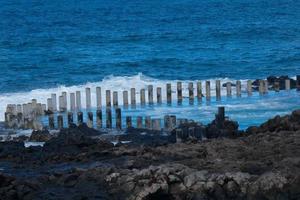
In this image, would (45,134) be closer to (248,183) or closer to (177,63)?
(248,183)

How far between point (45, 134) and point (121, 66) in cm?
3012

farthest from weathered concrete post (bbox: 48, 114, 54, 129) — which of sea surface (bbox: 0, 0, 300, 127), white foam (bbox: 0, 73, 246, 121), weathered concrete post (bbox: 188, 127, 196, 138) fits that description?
white foam (bbox: 0, 73, 246, 121)

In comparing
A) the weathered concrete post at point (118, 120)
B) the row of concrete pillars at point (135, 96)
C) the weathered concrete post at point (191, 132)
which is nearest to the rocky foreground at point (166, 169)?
the weathered concrete post at point (191, 132)

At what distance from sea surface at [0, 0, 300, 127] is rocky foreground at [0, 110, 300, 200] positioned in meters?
9.18

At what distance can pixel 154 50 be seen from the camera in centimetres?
6688

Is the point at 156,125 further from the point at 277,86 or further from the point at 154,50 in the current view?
the point at 154,50

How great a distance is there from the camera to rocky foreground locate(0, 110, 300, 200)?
18.5 m

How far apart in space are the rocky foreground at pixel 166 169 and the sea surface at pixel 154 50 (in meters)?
9.18

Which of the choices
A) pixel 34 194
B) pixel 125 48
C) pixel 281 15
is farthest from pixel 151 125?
pixel 281 15

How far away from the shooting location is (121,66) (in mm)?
58094

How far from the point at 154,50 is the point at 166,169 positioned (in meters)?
48.1

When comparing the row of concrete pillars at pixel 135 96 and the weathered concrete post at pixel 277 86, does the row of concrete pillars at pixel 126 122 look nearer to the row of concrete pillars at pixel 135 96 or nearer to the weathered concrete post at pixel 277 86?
the row of concrete pillars at pixel 135 96

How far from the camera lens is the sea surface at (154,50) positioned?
47.3 metres

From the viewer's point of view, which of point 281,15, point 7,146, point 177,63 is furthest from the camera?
point 281,15
